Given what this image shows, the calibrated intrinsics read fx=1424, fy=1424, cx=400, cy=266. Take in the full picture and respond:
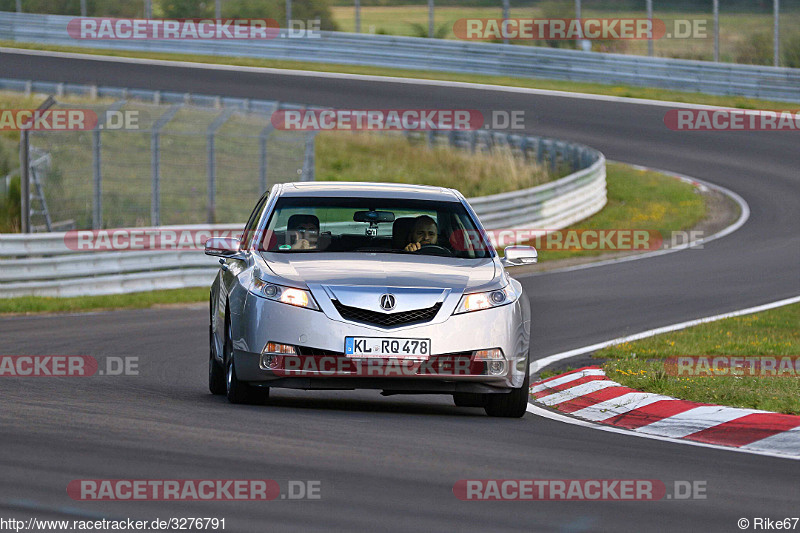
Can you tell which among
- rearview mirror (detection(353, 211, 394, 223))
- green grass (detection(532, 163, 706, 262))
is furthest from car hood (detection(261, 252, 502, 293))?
green grass (detection(532, 163, 706, 262))

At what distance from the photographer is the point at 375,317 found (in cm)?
927

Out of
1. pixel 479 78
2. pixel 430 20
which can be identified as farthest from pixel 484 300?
pixel 430 20

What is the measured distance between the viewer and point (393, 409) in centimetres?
1030

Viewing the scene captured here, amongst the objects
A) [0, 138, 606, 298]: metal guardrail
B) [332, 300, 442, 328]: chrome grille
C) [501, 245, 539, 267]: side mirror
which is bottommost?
[0, 138, 606, 298]: metal guardrail

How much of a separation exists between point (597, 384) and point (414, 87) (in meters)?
31.8

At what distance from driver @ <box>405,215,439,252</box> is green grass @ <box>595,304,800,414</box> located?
206cm

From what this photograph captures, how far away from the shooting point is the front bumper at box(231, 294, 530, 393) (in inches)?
363

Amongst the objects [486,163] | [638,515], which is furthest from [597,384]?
[486,163]

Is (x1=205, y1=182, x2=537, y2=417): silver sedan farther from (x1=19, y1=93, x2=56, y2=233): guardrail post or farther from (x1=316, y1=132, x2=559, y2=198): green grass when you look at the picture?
(x1=316, y1=132, x2=559, y2=198): green grass

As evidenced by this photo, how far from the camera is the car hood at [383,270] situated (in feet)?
30.9

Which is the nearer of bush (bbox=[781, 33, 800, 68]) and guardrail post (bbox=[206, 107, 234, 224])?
guardrail post (bbox=[206, 107, 234, 224])

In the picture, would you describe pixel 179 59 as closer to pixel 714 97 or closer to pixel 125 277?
pixel 714 97

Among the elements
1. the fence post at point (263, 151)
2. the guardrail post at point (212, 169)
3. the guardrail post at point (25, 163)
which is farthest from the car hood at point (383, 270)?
the fence post at point (263, 151)

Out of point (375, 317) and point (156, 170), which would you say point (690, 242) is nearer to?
point (156, 170)
